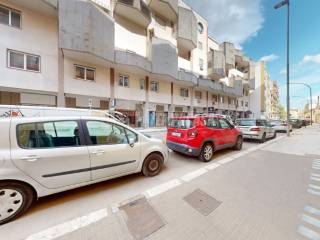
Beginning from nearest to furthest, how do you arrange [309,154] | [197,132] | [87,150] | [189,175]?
[87,150], [189,175], [197,132], [309,154]

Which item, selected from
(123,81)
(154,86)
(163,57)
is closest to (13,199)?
(123,81)

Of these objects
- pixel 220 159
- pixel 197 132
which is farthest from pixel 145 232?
pixel 220 159

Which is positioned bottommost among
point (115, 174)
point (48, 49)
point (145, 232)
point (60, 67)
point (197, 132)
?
point (145, 232)

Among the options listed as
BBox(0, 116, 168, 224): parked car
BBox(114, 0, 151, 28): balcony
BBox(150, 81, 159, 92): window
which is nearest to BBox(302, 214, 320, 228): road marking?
BBox(0, 116, 168, 224): parked car

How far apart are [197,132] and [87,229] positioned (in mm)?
4057

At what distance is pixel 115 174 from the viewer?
11.9ft

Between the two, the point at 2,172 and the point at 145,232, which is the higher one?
the point at 2,172

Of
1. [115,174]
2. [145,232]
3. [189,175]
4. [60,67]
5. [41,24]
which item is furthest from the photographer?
[60,67]

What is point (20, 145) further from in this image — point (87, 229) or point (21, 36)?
point (21, 36)

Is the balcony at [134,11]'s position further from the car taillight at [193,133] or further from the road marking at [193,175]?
the road marking at [193,175]

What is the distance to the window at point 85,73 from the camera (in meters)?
12.4

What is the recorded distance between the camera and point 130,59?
13.7 metres

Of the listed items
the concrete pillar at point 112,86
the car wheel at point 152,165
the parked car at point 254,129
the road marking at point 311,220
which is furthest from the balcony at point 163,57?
the road marking at point 311,220

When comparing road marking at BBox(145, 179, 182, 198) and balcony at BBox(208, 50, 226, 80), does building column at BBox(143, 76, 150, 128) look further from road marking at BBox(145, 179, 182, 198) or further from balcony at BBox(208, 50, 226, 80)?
road marking at BBox(145, 179, 182, 198)
